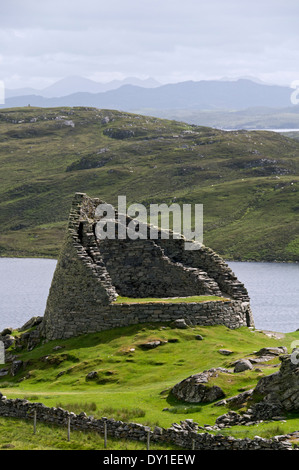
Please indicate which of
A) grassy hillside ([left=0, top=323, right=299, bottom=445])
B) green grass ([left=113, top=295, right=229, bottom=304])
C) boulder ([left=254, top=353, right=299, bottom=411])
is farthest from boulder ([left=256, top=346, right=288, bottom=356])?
→ green grass ([left=113, top=295, right=229, bottom=304])

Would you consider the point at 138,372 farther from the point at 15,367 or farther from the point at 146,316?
the point at 15,367

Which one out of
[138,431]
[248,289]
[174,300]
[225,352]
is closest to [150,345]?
[225,352]

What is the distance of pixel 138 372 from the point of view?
28.4m

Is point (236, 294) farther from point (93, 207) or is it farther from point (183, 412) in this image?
point (183, 412)

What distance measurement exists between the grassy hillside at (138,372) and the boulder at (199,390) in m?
0.29

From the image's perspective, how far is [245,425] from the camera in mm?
19969

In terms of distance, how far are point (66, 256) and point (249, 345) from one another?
1118cm

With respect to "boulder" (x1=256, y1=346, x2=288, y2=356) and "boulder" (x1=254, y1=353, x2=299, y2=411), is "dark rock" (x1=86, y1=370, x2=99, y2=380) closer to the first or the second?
"boulder" (x1=256, y1=346, x2=288, y2=356)

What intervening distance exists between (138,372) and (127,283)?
10.4 meters

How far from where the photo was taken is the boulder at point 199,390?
897 inches

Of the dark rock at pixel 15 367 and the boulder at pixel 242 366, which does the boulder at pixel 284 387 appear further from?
the dark rock at pixel 15 367

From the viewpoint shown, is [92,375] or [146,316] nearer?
[92,375]

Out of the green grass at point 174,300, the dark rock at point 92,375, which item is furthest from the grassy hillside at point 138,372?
the green grass at point 174,300
